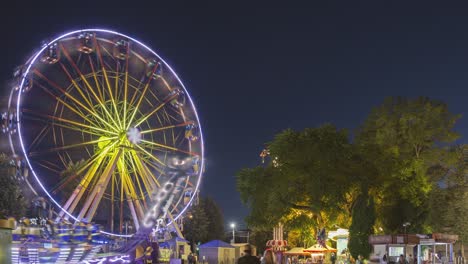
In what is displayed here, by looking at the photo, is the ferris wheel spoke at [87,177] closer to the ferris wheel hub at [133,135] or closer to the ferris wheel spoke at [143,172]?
the ferris wheel hub at [133,135]

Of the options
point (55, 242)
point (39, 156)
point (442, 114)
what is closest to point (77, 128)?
point (39, 156)

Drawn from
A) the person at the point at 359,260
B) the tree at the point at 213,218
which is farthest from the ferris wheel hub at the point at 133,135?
the tree at the point at 213,218

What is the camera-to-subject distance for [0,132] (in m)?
30.3

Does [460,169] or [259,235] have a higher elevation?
[460,169]

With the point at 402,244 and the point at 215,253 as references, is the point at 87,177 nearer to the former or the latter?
the point at 402,244

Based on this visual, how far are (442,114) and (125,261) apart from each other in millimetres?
27781

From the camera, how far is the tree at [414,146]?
43875 mm

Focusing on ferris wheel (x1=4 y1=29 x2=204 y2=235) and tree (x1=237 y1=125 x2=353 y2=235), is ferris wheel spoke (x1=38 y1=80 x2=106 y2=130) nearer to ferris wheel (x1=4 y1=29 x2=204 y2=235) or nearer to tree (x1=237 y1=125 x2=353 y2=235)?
ferris wheel (x1=4 y1=29 x2=204 y2=235)

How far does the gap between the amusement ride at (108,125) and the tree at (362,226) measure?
9866 mm

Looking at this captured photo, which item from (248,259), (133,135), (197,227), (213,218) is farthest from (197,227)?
(248,259)

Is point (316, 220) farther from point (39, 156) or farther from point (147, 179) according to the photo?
point (39, 156)

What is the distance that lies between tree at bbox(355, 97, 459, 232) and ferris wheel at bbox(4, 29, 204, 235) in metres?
13.3

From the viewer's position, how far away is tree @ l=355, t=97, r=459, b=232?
43.9 meters

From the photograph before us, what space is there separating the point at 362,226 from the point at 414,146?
339 inches
